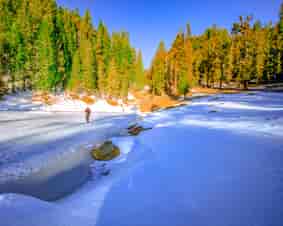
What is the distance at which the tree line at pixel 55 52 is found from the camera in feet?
106

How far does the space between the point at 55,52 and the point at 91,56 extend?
792 centimetres

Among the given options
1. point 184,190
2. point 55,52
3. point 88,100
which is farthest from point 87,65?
point 184,190

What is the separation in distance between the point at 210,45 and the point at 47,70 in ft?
143

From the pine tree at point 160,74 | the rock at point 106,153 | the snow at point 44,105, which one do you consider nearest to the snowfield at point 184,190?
the rock at point 106,153

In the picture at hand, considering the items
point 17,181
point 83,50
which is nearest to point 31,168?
point 17,181

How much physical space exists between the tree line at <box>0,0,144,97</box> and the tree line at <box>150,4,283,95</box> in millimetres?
12874

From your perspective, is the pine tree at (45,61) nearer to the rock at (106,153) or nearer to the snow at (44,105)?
the snow at (44,105)

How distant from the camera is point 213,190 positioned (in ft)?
13.4

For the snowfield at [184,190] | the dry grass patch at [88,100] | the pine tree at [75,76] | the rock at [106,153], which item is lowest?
the rock at [106,153]

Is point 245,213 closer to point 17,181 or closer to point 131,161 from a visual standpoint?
point 131,161

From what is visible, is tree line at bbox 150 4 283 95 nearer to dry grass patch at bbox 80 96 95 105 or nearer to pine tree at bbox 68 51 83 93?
dry grass patch at bbox 80 96 95 105

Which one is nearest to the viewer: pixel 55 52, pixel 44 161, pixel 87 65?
pixel 44 161

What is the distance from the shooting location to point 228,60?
43031 mm

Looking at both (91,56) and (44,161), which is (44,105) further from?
(44,161)
